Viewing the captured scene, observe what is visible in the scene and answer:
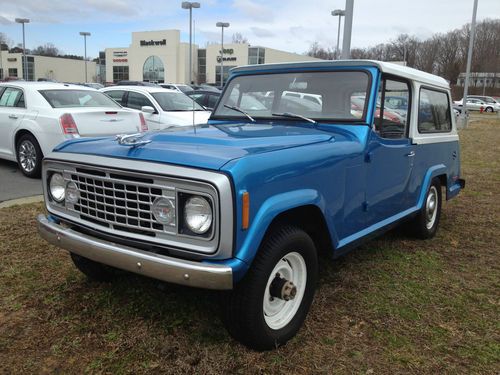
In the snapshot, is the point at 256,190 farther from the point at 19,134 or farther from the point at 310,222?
the point at 19,134

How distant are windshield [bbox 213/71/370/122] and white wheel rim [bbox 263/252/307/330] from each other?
1.36m

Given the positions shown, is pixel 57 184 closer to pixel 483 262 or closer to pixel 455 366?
pixel 455 366

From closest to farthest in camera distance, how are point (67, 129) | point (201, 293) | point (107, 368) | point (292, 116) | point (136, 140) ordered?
point (107, 368) < point (136, 140) < point (201, 293) < point (292, 116) < point (67, 129)

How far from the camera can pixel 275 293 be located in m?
2.83

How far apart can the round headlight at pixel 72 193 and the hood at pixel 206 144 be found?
228 mm

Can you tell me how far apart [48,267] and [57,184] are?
1.24m

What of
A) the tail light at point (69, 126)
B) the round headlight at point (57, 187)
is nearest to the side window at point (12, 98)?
the tail light at point (69, 126)

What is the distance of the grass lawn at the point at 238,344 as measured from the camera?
9.07 ft

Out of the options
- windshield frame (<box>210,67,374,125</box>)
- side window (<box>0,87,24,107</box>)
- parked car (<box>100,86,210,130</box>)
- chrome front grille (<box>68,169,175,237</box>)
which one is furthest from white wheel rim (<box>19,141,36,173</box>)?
chrome front grille (<box>68,169,175,237</box>)

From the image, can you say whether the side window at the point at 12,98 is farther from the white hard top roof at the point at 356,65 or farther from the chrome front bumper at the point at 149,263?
the chrome front bumper at the point at 149,263

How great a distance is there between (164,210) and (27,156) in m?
6.23

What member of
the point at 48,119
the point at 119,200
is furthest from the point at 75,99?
the point at 119,200

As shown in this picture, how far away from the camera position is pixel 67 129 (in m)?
7.16

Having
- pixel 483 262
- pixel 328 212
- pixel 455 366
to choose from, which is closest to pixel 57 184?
pixel 328 212
